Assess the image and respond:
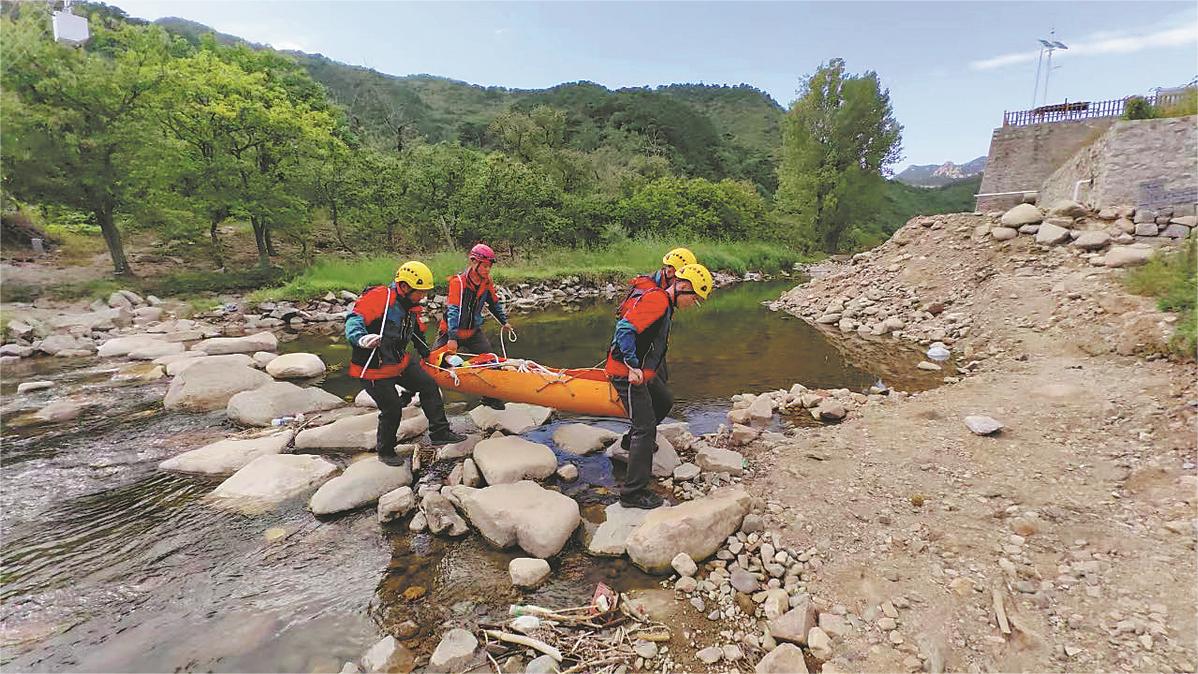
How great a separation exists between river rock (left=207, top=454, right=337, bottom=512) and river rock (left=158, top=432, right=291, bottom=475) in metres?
0.33

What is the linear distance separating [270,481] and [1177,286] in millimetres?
12054

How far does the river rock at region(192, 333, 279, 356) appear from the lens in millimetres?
10672

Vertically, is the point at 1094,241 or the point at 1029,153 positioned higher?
the point at 1029,153

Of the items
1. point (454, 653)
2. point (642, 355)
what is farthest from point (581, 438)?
point (454, 653)

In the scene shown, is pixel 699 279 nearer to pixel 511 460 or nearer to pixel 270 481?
pixel 511 460

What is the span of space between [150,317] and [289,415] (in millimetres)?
10122

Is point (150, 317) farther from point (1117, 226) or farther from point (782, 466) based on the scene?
point (1117, 226)

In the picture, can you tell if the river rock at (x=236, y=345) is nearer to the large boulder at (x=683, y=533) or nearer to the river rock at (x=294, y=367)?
the river rock at (x=294, y=367)

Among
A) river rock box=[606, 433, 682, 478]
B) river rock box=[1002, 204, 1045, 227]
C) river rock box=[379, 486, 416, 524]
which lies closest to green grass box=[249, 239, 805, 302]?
river rock box=[379, 486, 416, 524]

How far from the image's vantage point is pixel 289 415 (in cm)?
710

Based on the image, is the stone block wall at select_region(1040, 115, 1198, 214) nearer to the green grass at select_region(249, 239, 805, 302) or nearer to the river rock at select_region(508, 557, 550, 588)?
the river rock at select_region(508, 557, 550, 588)

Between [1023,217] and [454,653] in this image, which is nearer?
[454,653]

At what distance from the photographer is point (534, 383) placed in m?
5.65

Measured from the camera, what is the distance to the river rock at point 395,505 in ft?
15.1
